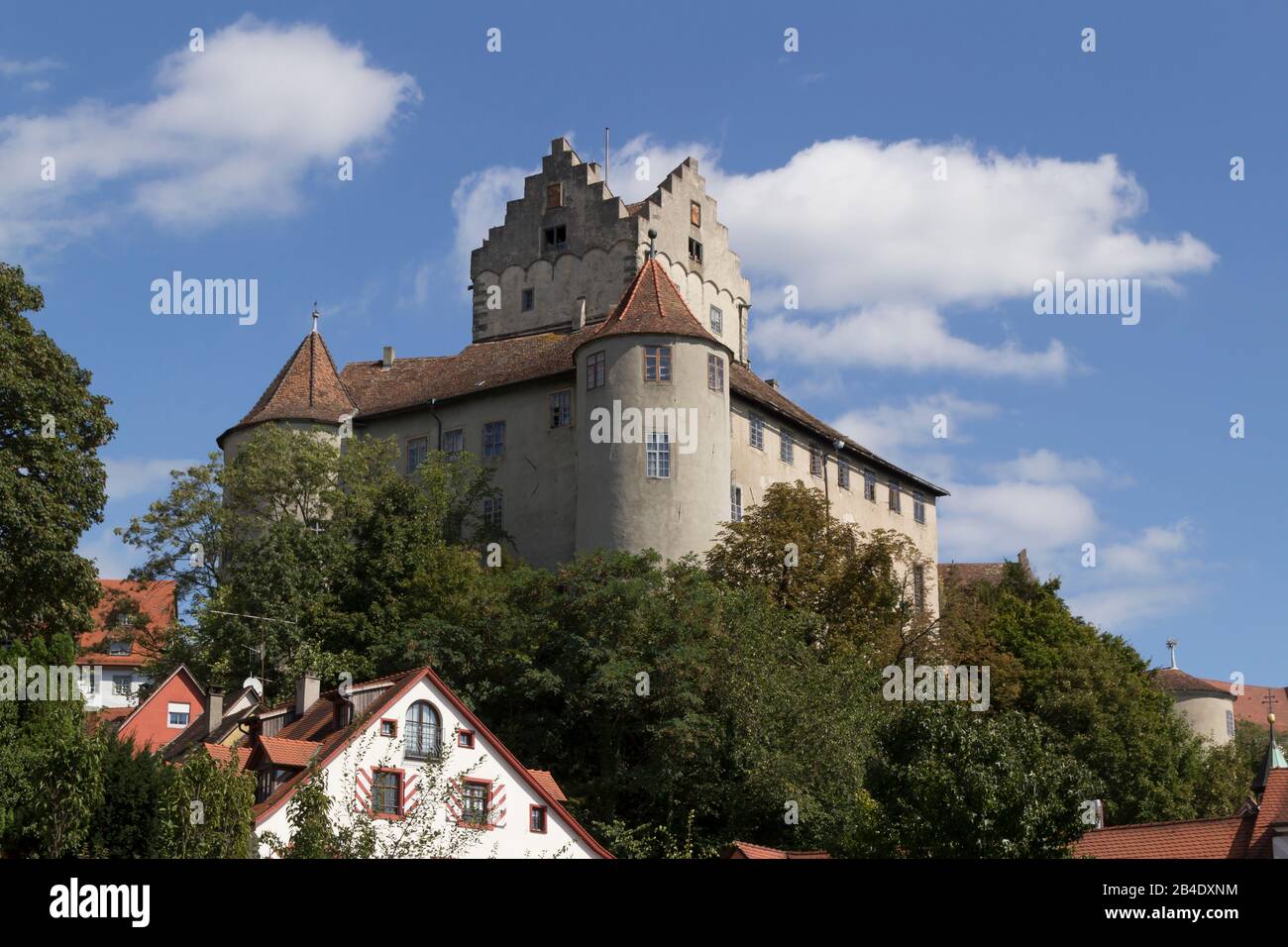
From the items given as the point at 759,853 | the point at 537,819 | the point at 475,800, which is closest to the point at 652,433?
A: the point at 537,819

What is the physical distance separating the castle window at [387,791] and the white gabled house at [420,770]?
0.07 feet

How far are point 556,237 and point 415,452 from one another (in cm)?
1288

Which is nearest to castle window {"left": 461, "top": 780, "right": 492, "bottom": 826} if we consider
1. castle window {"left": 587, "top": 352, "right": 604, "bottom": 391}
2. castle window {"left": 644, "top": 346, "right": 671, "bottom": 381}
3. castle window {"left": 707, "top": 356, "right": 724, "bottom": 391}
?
castle window {"left": 644, "top": 346, "right": 671, "bottom": 381}

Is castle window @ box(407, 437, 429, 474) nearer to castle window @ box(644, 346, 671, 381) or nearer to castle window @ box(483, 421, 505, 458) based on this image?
castle window @ box(483, 421, 505, 458)

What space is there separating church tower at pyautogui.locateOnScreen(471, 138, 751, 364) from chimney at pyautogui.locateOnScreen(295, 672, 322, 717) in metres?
29.3

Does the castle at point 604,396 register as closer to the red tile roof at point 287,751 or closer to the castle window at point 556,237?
the castle window at point 556,237

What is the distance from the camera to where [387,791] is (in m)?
40.8

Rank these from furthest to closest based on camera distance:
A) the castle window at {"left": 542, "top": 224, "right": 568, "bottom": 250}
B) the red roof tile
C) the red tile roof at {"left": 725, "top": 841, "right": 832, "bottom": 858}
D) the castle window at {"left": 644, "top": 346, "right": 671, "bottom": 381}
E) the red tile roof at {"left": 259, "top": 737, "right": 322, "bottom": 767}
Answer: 1. the castle window at {"left": 542, "top": 224, "right": 568, "bottom": 250}
2. the castle window at {"left": 644, "top": 346, "right": 671, "bottom": 381}
3. the red roof tile
4. the red tile roof at {"left": 259, "top": 737, "right": 322, "bottom": 767}
5. the red tile roof at {"left": 725, "top": 841, "right": 832, "bottom": 858}

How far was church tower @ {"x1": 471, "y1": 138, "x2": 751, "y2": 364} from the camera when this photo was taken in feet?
247
